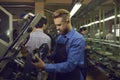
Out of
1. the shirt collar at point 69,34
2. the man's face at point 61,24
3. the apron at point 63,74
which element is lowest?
the apron at point 63,74

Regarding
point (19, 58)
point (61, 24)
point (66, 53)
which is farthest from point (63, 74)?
point (19, 58)

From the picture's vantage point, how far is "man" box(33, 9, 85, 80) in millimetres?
2355

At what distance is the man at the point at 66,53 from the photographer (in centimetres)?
236

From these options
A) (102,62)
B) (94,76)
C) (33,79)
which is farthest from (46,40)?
(94,76)

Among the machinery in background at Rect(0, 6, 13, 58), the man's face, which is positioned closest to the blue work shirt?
the man's face

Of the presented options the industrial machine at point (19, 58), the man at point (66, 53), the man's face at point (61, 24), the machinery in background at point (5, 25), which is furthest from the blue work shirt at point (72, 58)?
the machinery in background at point (5, 25)

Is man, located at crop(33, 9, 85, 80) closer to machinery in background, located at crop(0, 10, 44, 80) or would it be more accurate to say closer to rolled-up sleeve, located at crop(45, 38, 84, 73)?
rolled-up sleeve, located at crop(45, 38, 84, 73)

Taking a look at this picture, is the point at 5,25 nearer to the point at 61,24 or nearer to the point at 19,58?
the point at 19,58

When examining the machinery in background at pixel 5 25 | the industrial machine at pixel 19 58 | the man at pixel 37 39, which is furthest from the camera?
the man at pixel 37 39

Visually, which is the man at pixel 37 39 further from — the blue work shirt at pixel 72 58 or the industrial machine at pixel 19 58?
the blue work shirt at pixel 72 58

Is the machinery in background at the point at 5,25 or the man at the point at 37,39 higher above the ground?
the machinery in background at the point at 5,25

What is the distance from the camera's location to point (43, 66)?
7.50ft

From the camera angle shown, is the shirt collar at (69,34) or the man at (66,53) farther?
the shirt collar at (69,34)

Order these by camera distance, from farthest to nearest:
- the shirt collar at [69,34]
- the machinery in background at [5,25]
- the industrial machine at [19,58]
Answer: the machinery in background at [5,25], the industrial machine at [19,58], the shirt collar at [69,34]
